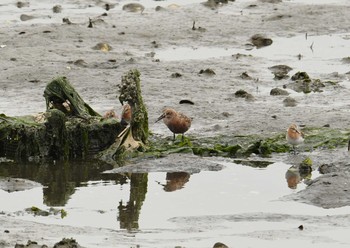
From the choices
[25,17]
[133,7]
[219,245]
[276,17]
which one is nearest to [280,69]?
[276,17]

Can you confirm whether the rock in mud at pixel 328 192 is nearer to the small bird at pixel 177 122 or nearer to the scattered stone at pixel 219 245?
the scattered stone at pixel 219 245

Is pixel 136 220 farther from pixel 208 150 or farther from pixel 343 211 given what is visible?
pixel 208 150

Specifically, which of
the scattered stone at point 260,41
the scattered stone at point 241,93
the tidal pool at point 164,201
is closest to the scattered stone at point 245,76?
the scattered stone at point 241,93

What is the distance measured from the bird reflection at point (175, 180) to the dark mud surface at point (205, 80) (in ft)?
0.62

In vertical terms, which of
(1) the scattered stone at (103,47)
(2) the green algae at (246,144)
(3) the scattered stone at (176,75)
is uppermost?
(1) the scattered stone at (103,47)

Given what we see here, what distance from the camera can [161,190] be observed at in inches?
586

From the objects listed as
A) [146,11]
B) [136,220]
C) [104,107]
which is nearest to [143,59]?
[104,107]

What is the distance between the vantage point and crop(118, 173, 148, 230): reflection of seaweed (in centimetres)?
1320

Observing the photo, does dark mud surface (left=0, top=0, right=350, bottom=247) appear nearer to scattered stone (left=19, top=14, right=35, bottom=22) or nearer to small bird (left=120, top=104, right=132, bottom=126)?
scattered stone (left=19, top=14, right=35, bottom=22)

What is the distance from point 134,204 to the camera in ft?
46.5

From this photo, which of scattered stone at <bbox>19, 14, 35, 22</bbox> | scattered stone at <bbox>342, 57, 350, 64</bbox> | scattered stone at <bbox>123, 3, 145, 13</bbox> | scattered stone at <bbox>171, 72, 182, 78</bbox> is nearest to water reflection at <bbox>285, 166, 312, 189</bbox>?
scattered stone at <bbox>171, 72, 182, 78</bbox>

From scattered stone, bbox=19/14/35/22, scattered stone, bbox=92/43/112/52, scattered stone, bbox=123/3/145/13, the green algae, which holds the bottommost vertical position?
the green algae

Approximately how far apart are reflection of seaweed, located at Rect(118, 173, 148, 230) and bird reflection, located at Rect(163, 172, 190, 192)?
→ 0.30 meters

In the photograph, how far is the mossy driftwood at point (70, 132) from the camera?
16.7 meters
